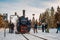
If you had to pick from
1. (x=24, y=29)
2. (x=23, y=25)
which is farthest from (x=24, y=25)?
(x=24, y=29)

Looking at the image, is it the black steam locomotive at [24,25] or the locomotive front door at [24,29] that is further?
the black steam locomotive at [24,25]

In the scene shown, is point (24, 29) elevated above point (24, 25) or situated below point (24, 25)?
below

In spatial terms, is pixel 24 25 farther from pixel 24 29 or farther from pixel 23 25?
pixel 24 29

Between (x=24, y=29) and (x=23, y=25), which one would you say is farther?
(x=23, y=25)

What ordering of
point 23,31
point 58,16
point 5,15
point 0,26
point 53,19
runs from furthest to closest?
point 0,26 < point 53,19 < point 58,16 < point 23,31 < point 5,15

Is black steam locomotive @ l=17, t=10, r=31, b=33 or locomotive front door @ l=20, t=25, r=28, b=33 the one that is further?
black steam locomotive @ l=17, t=10, r=31, b=33

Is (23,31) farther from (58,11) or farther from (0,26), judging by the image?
(0,26)

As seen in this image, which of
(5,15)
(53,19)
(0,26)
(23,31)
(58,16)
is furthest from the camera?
(0,26)

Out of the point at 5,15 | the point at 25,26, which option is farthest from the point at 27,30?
the point at 5,15

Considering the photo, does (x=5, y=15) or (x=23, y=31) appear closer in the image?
(x=5, y=15)

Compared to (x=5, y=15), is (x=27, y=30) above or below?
below

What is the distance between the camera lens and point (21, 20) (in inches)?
2301

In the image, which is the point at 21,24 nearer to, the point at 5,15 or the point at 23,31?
the point at 23,31

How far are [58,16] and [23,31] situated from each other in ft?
177
